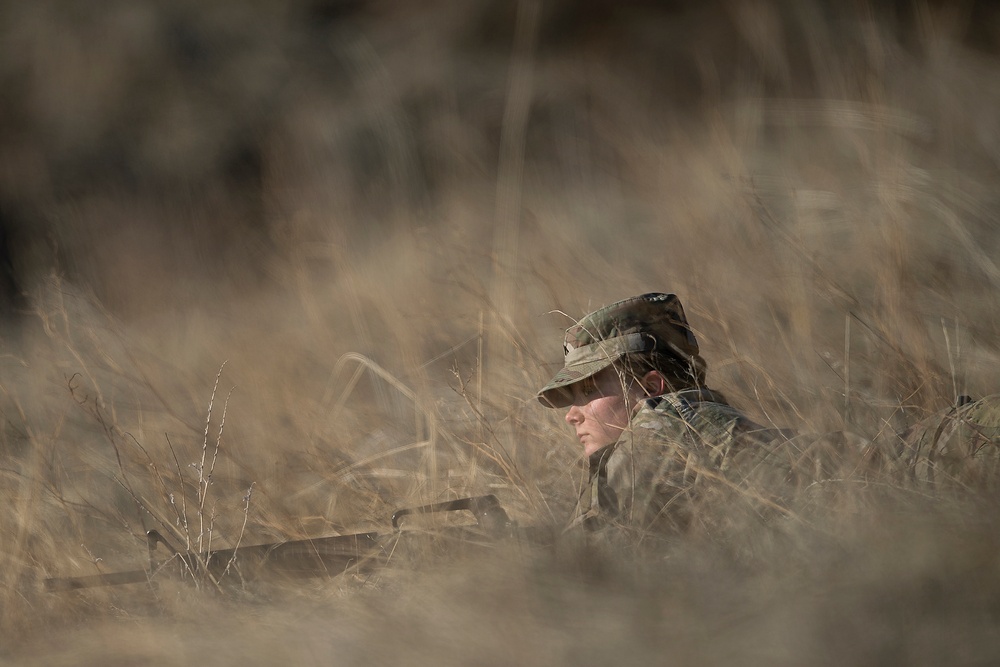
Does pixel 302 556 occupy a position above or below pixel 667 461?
below

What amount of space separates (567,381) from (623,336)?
0.37 ft

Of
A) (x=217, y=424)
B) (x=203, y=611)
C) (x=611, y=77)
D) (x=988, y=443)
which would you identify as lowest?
(x=217, y=424)

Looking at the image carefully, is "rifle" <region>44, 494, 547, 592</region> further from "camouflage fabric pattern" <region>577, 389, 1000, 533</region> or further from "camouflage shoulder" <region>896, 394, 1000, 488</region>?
"camouflage shoulder" <region>896, 394, 1000, 488</region>

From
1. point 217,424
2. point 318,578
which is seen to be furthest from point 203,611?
point 217,424

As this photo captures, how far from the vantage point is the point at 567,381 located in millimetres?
1472

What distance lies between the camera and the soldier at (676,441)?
3.62ft

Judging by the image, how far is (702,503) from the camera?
3.63 ft

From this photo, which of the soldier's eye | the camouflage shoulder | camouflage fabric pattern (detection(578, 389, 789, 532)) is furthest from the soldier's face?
the camouflage shoulder

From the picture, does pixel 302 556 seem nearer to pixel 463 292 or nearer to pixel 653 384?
pixel 653 384

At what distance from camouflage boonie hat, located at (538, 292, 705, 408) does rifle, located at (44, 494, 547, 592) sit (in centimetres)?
25

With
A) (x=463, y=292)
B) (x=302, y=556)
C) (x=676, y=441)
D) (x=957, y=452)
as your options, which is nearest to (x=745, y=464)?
(x=676, y=441)

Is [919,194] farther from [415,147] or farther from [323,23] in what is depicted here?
[323,23]

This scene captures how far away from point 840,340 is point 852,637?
167 cm

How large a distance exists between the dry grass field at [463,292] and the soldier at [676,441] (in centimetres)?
9
